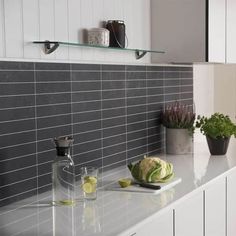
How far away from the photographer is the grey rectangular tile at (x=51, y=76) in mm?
2535

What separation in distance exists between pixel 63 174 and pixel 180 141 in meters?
1.47

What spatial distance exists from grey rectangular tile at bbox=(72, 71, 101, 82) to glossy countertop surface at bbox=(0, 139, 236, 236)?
1.74 feet

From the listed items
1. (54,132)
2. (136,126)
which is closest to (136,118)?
→ (136,126)

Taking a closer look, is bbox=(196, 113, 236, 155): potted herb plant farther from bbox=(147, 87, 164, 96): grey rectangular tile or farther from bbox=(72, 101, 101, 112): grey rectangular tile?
bbox=(72, 101, 101, 112): grey rectangular tile

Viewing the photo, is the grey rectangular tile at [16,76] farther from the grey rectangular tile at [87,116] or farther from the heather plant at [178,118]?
the heather plant at [178,118]

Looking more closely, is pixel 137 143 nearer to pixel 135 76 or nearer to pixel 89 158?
pixel 135 76

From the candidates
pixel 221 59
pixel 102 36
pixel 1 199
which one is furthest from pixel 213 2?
pixel 1 199

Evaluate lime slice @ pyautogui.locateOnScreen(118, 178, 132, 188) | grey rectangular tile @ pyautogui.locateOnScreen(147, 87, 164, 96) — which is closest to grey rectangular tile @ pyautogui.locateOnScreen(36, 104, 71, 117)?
lime slice @ pyautogui.locateOnScreen(118, 178, 132, 188)

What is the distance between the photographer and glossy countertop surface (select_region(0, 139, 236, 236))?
6.70 feet

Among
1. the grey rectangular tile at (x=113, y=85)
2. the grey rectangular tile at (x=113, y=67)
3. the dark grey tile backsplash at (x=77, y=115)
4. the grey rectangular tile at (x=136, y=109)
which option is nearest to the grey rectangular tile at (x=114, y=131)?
the dark grey tile backsplash at (x=77, y=115)

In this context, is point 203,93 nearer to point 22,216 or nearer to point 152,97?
point 152,97

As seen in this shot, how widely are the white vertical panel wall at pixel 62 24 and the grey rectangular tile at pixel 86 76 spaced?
0.07 metres

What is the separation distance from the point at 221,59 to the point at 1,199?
1887mm

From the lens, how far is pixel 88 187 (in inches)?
95.8
